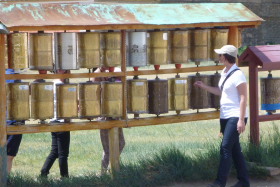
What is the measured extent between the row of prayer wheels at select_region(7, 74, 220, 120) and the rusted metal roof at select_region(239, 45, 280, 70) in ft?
2.38

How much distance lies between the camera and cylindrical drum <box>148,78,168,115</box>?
8.09 meters

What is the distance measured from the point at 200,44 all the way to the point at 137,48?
0.85 meters

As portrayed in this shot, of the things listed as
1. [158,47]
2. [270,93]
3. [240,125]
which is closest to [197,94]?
[158,47]

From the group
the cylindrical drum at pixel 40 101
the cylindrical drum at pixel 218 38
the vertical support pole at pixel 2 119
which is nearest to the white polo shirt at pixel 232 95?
the cylindrical drum at pixel 218 38

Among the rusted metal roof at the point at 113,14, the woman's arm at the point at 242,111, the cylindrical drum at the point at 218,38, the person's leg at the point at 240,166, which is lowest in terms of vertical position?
the person's leg at the point at 240,166

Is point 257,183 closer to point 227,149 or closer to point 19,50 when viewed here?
point 227,149

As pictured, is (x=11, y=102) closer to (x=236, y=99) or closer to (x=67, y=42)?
(x=67, y=42)

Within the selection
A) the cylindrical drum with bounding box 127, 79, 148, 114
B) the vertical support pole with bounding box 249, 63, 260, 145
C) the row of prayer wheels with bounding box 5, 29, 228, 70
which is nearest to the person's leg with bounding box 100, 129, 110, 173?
the cylindrical drum with bounding box 127, 79, 148, 114

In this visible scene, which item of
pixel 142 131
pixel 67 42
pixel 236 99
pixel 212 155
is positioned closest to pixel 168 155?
pixel 212 155

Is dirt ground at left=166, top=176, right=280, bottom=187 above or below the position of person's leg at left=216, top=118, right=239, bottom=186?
below

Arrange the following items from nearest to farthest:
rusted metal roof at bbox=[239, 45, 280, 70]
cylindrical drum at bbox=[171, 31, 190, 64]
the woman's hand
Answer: the woman's hand < cylindrical drum at bbox=[171, 31, 190, 64] < rusted metal roof at bbox=[239, 45, 280, 70]

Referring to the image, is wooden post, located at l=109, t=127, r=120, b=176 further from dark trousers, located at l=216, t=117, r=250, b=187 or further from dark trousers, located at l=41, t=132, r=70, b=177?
dark trousers, located at l=216, t=117, r=250, b=187

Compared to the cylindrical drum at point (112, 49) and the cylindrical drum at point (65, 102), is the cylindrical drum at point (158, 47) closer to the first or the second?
the cylindrical drum at point (112, 49)

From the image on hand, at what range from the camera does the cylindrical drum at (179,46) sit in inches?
323
